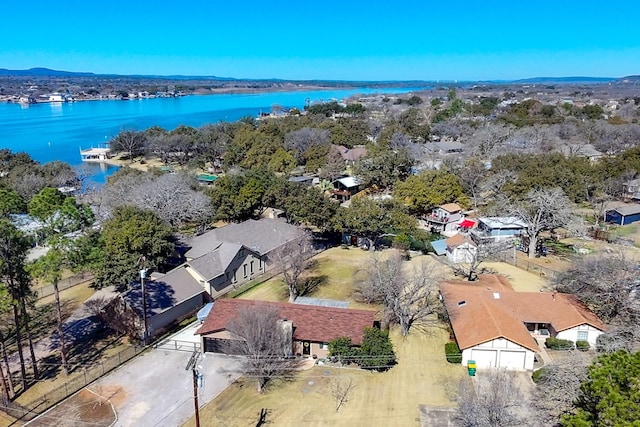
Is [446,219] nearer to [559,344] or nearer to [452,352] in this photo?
[559,344]

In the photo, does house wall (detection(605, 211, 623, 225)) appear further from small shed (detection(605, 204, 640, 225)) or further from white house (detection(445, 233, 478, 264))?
white house (detection(445, 233, 478, 264))

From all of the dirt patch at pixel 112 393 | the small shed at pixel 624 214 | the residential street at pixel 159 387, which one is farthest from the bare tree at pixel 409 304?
the small shed at pixel 624 214

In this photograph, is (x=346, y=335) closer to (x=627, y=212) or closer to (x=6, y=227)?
(x=6, y=227)

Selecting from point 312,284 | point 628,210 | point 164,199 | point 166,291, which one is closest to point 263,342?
point 166,291

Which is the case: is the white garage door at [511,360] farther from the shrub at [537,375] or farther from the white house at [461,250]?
the white house at [461,250]

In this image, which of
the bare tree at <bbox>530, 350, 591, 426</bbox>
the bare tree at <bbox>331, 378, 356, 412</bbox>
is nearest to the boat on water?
the bare tree at <bbox>331, 378, 356, 412</bbox>

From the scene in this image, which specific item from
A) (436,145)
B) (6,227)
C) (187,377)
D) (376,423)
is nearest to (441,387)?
(376,423)
